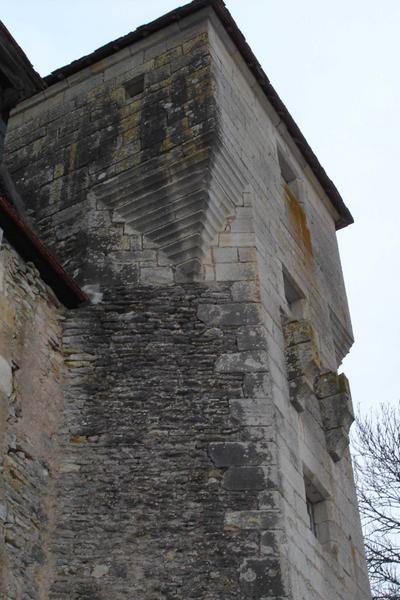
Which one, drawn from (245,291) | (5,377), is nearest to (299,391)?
(245,291)

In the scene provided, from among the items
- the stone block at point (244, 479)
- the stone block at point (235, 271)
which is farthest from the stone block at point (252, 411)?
the stone block at point (235, 271)

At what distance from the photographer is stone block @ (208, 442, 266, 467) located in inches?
244

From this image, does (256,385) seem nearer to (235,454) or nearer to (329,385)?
(235,454)

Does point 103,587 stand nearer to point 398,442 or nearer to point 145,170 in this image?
point 145,170

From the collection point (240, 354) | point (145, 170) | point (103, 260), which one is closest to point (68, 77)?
point (145, 170)

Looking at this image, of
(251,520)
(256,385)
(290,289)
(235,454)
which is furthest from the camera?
(290,289)

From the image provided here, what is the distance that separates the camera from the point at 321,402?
768cm

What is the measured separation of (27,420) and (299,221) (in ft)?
12.6

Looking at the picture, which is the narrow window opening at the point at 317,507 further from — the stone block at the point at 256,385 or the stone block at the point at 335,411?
the stone block at the point at 256,385

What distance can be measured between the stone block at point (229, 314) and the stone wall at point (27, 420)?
1.04 m

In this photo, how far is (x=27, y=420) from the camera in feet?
20.0

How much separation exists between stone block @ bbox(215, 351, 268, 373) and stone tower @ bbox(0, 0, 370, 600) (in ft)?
0.05

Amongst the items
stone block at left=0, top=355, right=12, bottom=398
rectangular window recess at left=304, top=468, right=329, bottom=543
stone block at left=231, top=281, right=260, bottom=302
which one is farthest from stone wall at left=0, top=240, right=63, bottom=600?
rectangular window recess at left=304, top=468, right=329, bottom=543

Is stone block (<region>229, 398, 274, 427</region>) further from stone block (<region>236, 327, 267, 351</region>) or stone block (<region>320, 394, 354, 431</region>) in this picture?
stone block (<region>320, 394, 354, 431</region>)
